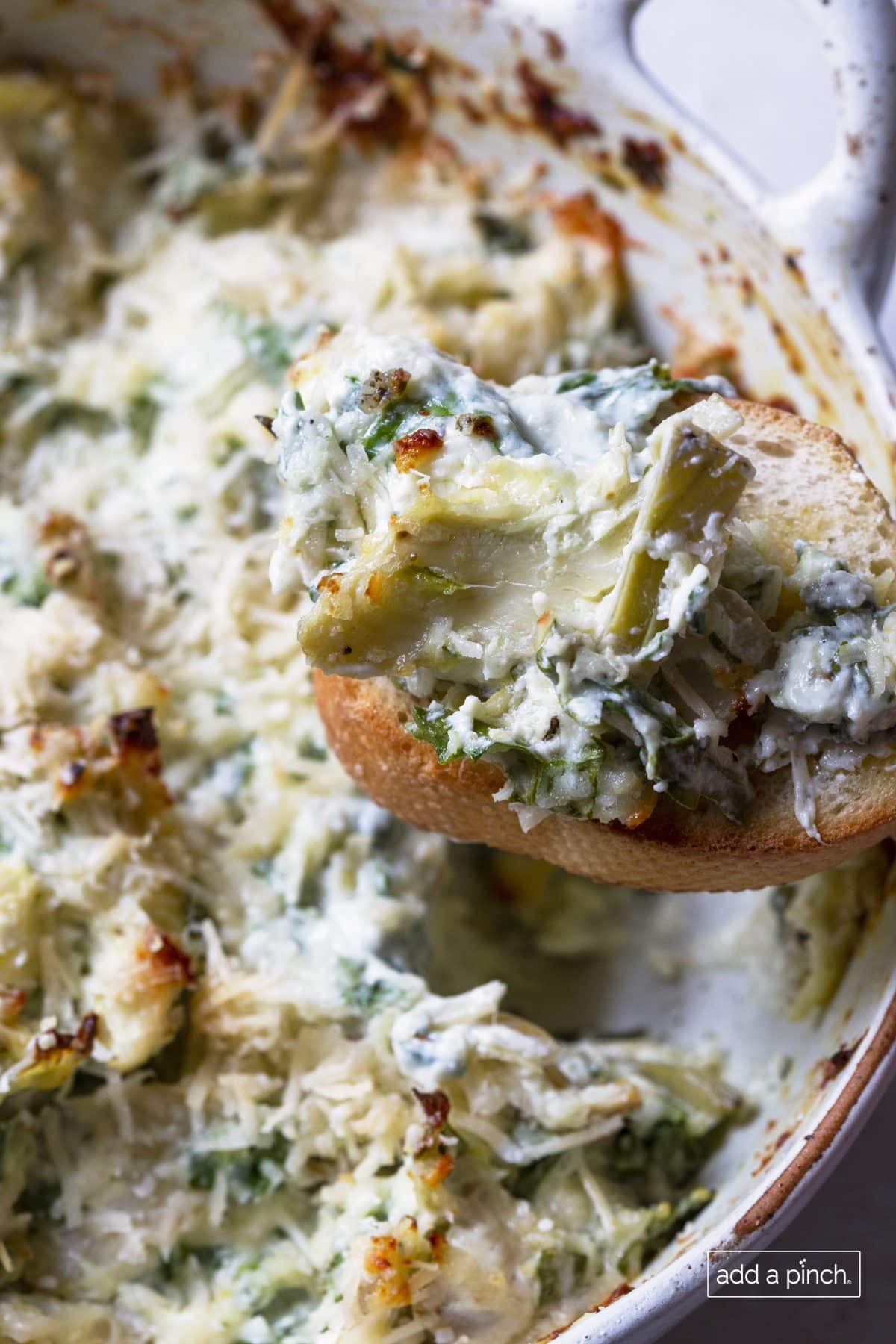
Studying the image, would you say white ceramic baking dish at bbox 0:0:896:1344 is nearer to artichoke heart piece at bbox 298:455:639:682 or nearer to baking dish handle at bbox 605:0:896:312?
baking dish handle at bbox 605:0:896:312

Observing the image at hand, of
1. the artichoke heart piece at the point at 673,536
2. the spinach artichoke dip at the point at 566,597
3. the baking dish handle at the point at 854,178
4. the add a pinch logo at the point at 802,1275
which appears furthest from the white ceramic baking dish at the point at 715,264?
the artichoke heart piece at the point at 673,536

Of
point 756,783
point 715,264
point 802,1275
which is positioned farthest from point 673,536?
point 802,1275

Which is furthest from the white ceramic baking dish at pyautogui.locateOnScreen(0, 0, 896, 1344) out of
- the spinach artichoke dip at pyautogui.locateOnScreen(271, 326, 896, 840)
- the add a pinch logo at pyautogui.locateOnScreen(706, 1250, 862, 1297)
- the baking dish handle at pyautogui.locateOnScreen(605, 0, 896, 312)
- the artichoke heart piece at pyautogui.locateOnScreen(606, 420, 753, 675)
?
the artichoke heart piece at pyautogui.locateOnScreen(606, 420, 753, 675)

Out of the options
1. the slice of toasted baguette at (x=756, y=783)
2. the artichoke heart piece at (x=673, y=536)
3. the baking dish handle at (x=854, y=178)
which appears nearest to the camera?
the artichoke heart piece at (x=673, y=536)

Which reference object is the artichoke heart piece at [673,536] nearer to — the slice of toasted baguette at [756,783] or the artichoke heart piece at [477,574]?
the artichoke heart piece at [477,574]

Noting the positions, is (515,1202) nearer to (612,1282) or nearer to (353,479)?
(612,1282)

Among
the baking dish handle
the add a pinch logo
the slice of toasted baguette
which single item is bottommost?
the add a pinch logo

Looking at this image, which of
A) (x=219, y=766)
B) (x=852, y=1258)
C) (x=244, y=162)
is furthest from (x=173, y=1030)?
(x=244, y=162)
